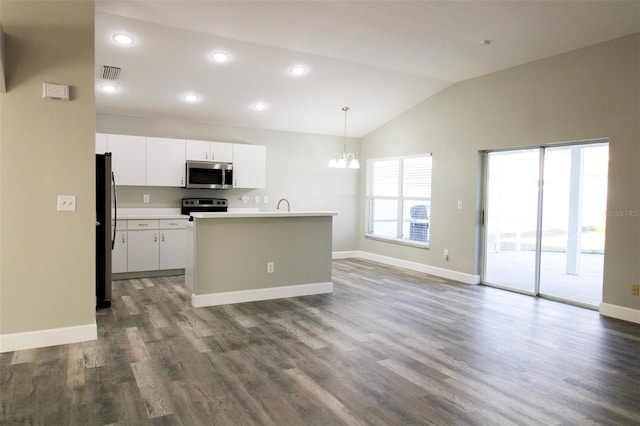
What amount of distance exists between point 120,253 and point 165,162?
1.46 metres

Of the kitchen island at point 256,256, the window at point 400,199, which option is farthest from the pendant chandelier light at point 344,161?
the kitchen island at point 256,256

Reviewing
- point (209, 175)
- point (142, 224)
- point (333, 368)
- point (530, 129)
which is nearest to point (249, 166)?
point (209, 175)

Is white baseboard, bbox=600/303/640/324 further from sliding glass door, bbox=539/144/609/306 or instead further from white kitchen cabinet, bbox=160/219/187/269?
white kitchen cabinet, bbox=160/219/187/269

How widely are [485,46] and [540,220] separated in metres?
2.21

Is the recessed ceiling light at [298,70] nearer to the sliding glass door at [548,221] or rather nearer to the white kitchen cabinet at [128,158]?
the white kitchen cabinet at [128,158]

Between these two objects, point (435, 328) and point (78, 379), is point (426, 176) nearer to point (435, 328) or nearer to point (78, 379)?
point (435, 328)

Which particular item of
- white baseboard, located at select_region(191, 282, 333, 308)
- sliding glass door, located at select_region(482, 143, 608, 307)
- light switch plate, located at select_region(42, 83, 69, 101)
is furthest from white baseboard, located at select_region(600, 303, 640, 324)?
light switch plate, located at select_region(42, 83, 69, 101)

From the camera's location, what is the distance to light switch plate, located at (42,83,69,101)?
330 cm

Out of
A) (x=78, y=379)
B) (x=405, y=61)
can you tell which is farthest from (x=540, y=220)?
(x=78, y=379)

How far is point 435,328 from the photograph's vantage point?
396cm

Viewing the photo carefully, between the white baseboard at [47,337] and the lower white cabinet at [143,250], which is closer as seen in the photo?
the white baseboard at [47,337]

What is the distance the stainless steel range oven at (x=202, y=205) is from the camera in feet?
21.9

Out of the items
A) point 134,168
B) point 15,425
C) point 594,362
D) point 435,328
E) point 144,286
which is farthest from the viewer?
point 134,168

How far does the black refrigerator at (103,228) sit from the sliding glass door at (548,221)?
4735 mm
